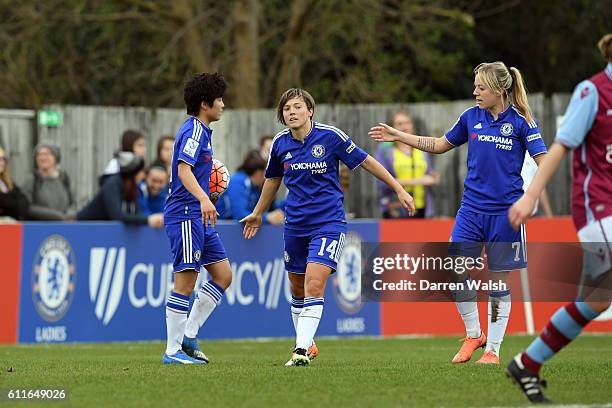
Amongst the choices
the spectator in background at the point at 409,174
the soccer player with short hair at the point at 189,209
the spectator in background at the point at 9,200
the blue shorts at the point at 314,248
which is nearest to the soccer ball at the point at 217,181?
the soccer player with short hair at the point at 189,209

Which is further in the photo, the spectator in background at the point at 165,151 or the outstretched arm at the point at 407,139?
the spectator in background at the point at 165,151

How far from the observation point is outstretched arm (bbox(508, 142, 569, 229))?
22.7ft

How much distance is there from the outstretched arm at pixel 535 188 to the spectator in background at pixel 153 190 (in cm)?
852

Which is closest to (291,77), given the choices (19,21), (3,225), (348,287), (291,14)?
(291,14)

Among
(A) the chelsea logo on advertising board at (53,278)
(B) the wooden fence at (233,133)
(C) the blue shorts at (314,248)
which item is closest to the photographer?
(C) the blue shorts at (314,248)

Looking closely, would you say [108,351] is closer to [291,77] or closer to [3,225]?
[3,225]

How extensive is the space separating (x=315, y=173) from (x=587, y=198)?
305 centimetres

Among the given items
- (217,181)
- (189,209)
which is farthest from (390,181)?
Answer: (189,209)

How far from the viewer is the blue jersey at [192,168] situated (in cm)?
979

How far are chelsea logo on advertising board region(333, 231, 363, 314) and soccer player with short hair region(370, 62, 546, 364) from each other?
18.0ft

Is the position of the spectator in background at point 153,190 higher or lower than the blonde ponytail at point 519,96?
lower

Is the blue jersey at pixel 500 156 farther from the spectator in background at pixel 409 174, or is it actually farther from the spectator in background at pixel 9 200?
the spectator in background at pixel 9 200

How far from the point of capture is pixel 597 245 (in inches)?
281

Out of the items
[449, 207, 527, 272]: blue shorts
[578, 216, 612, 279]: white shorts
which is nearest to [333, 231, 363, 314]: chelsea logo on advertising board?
[449, 207, 527, 272]: blue shorts
